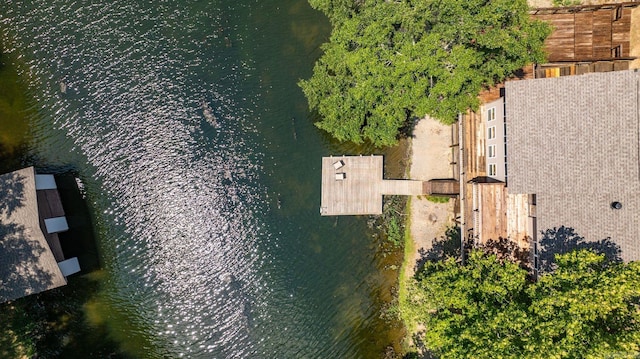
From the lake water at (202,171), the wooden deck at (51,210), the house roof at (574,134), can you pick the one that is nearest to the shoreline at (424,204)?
the lake water at (202,171)

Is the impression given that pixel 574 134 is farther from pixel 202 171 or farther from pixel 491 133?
pixel 202 171

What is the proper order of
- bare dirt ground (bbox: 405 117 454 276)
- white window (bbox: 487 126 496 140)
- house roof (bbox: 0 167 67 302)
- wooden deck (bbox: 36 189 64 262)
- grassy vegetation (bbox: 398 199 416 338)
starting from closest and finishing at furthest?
white window (bbox: 487 126 496 140) → house roof (bbox: 0 167 67 302) → wooden deck (bbox: 36 189 64 262) → bare dirt ground (bbox: 405 117 454 276) → grassy vegetation (bbox: 398 199 416 338)

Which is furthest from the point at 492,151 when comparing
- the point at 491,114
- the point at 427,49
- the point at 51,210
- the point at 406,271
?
the point at 51,210

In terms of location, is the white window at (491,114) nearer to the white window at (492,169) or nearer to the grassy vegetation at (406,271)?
the white window at (492,169)

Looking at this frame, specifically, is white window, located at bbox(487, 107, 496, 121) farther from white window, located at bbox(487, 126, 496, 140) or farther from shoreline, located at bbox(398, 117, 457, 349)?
shoreline, located at bbox(398, 117, 457, 349)

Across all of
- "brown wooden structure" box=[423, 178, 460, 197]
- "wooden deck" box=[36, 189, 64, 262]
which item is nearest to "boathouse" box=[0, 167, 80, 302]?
"wooden deck" box=[36, 189, 64, 262]

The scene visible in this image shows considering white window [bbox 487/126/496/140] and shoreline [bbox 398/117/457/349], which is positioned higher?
white window [bbox 487/126/496/140]

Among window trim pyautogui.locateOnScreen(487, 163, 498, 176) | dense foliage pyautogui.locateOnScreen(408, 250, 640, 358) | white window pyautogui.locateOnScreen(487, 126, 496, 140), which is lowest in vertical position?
dense foliage pyautogui.locateOnScreen(408, 250, 640, 358)
